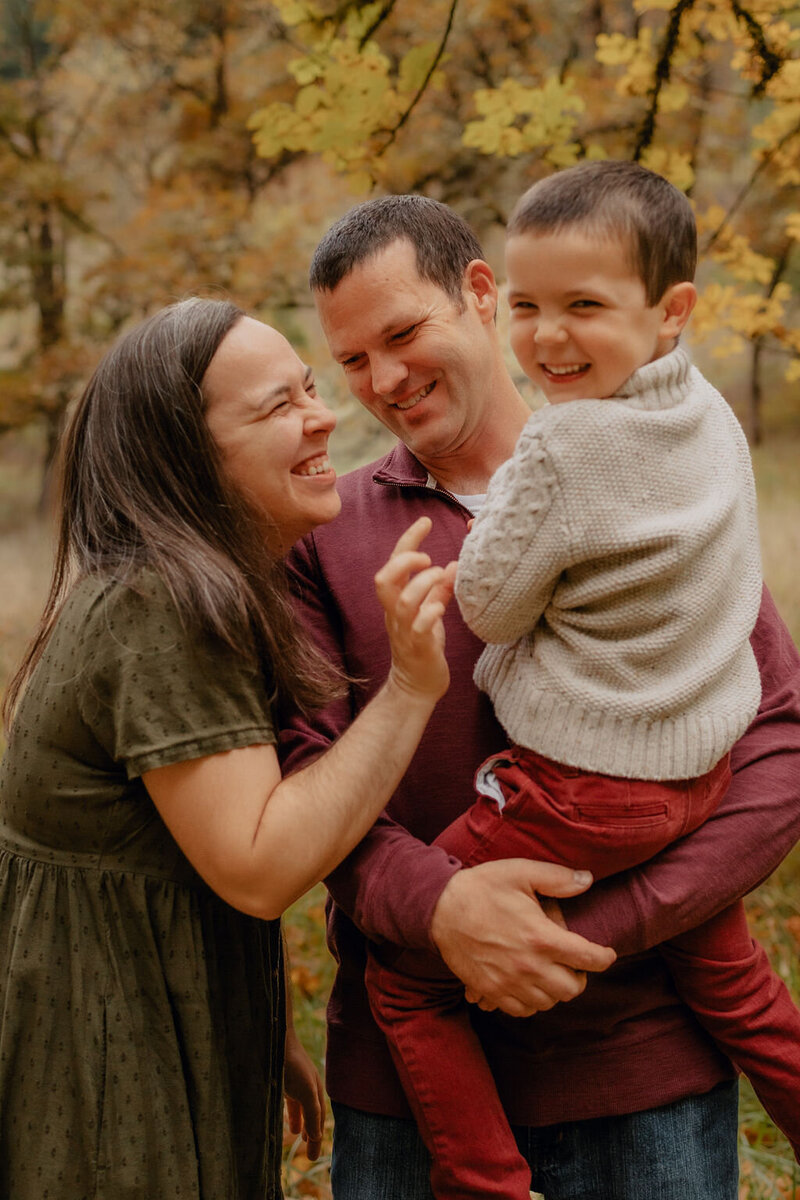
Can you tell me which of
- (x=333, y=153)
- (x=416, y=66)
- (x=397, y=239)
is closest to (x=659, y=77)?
(x=416, y=66)

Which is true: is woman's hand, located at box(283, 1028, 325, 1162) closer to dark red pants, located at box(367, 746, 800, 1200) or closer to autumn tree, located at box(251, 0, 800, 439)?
dark red pants, located at box(367, 746, 800, 1200)

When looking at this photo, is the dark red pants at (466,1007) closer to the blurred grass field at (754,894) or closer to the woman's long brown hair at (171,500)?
the woman's long brown hair at (171,500)

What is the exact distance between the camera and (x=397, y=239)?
6.30ft

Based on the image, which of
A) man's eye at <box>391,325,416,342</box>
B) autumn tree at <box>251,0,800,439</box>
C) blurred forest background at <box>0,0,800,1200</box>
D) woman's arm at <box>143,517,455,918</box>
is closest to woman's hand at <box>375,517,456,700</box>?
woman's arm at <box>143,517,455,918</box>

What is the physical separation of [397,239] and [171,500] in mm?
674

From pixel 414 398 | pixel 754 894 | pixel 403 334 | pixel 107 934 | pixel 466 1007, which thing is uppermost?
pixel 403 334

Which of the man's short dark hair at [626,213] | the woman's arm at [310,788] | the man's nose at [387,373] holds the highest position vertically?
the man's short dark hair at [626,213]

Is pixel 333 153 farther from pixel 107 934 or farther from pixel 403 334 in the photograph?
pixel 107 934

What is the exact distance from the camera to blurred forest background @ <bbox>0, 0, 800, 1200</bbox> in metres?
2.96

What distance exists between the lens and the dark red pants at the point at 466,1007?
59.3 inches

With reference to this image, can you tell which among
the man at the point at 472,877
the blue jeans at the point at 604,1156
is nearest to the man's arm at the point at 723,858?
the man at the point at 472,877

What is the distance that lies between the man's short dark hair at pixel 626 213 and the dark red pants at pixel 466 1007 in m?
0.70

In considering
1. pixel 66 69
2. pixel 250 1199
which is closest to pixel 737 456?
pixel 250 1199

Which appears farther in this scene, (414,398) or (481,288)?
(481,288)
